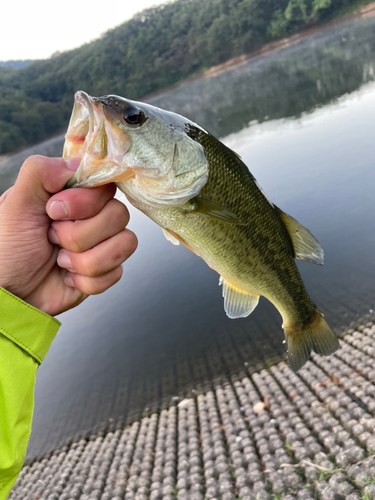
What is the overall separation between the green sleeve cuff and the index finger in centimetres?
48

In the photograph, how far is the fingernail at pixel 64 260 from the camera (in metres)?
1.98

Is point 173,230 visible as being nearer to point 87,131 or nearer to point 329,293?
point 87,131

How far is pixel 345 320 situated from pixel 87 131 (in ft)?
20.1

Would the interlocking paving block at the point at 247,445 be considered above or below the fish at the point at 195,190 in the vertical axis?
below

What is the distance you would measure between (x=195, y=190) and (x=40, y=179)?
0.75 metres

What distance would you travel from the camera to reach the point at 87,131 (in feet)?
5.39

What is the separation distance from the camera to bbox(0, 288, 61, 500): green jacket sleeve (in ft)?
5.36

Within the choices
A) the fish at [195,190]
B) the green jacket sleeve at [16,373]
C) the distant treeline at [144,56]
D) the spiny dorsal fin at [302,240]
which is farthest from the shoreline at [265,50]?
the green jacket sleeve at [16,373]

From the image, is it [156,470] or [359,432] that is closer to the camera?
[359,432]

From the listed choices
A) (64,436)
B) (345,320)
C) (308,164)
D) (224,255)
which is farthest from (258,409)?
(308,164)

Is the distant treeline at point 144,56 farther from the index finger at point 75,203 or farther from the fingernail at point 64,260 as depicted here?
the index finger at point 75,203

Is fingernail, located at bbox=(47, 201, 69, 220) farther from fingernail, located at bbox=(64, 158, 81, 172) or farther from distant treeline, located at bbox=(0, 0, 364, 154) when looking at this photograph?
distant treeline, located at bbox=(0, 0, 364, 154)

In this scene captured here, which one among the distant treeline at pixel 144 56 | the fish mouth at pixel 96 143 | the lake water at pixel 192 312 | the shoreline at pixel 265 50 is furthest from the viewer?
the distant treeline at pixel 144 56

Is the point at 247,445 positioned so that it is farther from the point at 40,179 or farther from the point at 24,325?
the point at 40,179
